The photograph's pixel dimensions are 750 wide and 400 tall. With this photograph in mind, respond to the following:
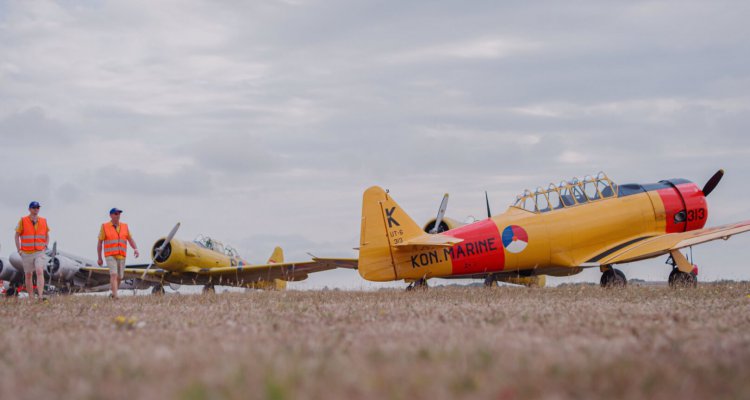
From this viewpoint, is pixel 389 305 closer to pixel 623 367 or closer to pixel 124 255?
pixel 623 367

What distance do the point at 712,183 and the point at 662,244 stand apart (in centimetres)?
350

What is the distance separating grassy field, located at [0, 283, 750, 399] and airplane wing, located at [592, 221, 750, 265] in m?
8.41

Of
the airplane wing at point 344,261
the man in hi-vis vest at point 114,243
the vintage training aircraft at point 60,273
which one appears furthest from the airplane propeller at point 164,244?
the man in hi-vis vest at point 114,243

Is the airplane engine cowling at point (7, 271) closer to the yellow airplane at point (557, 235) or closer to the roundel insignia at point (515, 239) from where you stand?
the yellow airplane at point (557, 235)

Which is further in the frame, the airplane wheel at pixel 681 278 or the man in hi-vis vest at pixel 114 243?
the airplane wheel at pixel 681 278

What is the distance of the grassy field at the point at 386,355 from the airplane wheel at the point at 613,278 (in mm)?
8346

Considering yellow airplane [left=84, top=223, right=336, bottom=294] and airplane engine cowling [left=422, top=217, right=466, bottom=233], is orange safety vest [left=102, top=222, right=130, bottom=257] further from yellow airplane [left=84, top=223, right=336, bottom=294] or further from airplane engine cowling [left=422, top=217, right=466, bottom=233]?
yellow airplane [left=84, top=223, right=336, bottom=294]

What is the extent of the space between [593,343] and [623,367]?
1.28m

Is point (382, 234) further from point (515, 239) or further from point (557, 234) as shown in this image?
point (557, 234)

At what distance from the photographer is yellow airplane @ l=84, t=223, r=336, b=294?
25812mm

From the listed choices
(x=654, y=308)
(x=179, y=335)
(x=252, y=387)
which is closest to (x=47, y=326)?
(x=179, y=335)

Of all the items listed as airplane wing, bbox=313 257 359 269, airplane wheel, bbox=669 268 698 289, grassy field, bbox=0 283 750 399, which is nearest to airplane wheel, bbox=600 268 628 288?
airplane wheel, bbox=669 268 698 289

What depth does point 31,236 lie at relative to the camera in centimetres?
1548

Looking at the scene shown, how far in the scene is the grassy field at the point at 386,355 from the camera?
3670mm
